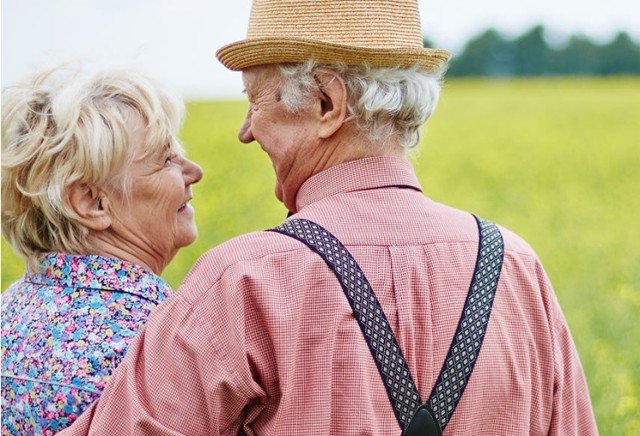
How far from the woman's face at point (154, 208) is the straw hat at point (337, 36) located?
0.51 meters

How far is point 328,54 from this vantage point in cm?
260

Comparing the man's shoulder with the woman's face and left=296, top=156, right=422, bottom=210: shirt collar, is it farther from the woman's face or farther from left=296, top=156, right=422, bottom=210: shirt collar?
the woman's face

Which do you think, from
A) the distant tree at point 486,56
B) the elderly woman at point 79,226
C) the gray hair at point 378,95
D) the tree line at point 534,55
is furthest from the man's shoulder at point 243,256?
A: the distant tree at point 486,56

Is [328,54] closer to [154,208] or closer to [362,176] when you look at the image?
[362,176]

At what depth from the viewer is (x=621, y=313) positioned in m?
7.96

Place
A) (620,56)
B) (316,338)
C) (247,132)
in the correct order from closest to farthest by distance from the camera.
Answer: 1. (316,338)
2. (247,132)
3. (620,56)

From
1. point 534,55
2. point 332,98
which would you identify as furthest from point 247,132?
point 534,55

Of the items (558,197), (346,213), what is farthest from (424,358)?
(558,197)

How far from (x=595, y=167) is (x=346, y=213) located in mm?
15826

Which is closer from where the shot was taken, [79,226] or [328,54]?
[328,54]

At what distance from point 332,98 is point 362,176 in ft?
0.62

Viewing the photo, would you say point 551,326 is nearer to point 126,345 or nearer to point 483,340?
point 483,340

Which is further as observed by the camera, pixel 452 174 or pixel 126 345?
pixel 452 174

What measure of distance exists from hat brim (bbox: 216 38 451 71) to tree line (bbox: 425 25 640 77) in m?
80.6
